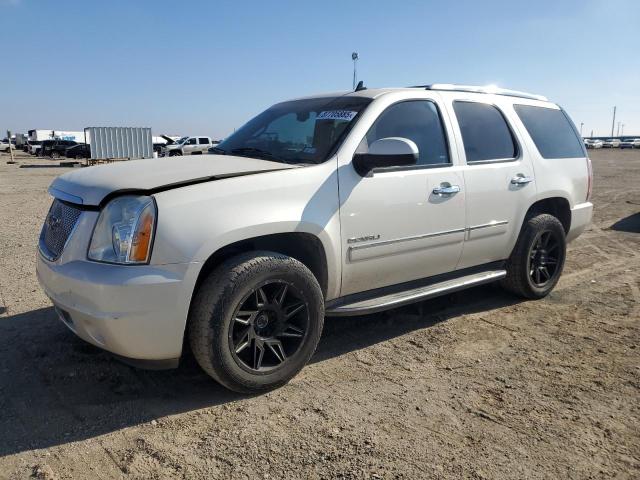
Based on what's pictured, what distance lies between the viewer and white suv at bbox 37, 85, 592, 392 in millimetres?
2709

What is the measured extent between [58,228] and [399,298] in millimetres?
2249

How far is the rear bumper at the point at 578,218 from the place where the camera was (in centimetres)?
520

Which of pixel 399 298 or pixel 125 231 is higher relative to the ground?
pixel 125 231

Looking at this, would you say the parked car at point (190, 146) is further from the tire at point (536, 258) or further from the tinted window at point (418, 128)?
the tinted window at point (418, 128)

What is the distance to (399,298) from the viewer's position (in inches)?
145

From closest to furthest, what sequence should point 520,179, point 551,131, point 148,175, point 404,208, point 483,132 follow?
point 148,175
point 404,208
point 483,132
point 520,179
point 551,131

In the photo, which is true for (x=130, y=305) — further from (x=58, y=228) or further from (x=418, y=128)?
(x=418, y=128)

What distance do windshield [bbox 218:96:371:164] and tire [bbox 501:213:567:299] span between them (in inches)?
81.5

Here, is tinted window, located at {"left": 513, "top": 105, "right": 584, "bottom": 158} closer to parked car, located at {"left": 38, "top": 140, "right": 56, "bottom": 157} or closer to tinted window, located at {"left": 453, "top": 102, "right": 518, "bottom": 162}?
tinted window, located at {"left": 453, "top": 102, "right": 518, "bottom": 162}

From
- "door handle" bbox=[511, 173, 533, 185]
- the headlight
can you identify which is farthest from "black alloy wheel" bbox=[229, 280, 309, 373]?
"door handle" bbox=[511, 173, 533, 185]

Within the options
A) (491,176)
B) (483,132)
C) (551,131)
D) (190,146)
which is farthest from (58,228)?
(190,146)

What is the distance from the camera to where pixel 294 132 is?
386 centimetres

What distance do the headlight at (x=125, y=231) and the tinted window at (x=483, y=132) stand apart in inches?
101

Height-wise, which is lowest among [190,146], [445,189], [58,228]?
[58,228]
